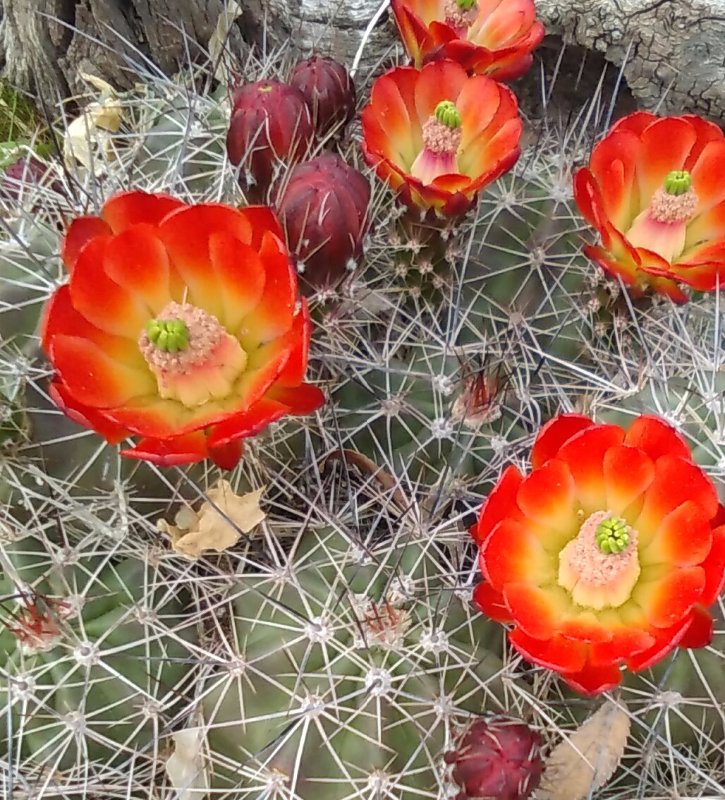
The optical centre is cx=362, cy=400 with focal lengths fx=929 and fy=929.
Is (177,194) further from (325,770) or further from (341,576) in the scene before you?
(325,770)

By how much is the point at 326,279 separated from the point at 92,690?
477 mm

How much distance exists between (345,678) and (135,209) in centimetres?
48

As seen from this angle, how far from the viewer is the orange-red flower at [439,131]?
1.02m

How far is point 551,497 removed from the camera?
2.81ft

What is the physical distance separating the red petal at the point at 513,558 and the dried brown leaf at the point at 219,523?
248 mm

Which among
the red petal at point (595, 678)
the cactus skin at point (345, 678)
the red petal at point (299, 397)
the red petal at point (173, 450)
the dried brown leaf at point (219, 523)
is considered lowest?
the cactus skin at point (345, 678)

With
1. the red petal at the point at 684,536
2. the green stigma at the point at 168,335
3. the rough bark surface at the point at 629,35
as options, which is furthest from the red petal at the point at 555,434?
the rough bark surface at the point at 629,35

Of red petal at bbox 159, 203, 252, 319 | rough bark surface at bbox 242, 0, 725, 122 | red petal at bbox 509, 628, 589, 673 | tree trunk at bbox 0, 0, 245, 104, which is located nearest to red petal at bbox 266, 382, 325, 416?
red petal at bbox 159, 203, 252, 319

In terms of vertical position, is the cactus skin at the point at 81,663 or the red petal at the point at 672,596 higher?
the red petal at the point at 672,596

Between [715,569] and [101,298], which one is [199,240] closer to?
[101,298]

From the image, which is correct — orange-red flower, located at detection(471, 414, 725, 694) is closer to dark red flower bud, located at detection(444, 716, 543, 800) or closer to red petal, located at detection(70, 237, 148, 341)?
dark red flower bud, located at detection(444, 716, 543, 800)

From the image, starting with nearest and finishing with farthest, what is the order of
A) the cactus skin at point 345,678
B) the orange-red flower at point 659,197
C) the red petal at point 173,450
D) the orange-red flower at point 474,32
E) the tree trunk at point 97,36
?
the red petal at point 173,450 < the cactus skin at point 345,678 < the orange-red flower at point 659,197 < the orange-red flower at point 474,32 < the tree trunk at point 97,36

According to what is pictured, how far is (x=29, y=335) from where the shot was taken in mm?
986

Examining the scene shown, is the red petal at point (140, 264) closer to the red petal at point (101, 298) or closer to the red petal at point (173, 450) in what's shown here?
the red petal at point (101, 298)
